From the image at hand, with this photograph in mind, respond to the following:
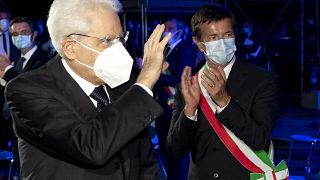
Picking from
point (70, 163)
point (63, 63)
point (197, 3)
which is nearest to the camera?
point (70, 163)

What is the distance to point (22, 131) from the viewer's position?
1963 mm

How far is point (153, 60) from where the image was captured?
6.32 ft

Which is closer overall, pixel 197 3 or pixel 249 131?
pixel 249 131

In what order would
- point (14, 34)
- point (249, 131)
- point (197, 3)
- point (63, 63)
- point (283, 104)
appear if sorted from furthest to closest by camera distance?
point (283, 104) → point (197, 3) → point (14, 34) → point (249, 131) → point (63, 63)

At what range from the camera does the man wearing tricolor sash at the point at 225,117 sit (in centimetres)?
260

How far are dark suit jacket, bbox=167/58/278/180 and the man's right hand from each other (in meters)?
0.73

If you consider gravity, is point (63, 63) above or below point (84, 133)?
above

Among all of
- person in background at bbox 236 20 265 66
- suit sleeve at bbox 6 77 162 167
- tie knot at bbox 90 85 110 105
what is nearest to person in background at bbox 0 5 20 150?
tie knot at bbox 90 85 110 105

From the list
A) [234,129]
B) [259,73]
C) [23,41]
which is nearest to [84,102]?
[234,129]

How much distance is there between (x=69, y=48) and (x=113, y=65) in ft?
0.56

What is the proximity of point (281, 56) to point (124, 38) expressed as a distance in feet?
39.5

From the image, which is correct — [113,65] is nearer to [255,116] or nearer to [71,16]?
[71,16]

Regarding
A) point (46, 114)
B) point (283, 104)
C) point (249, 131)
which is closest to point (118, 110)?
point (46, 114)

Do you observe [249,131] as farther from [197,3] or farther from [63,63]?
[197,3]
